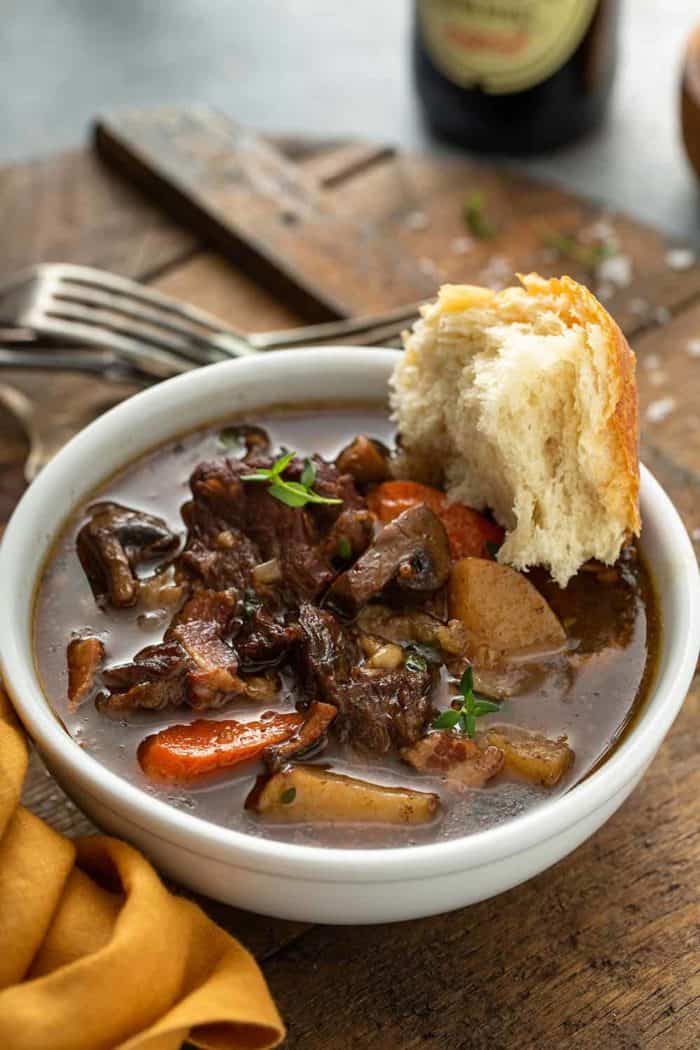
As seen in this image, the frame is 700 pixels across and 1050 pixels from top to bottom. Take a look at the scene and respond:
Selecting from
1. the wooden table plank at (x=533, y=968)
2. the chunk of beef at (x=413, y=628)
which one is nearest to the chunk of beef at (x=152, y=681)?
the chunk of beef at (x=413, y=628)

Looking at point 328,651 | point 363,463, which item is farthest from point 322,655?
point 363,463

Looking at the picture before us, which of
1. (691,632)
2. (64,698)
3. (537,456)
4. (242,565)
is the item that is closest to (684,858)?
(691,632)

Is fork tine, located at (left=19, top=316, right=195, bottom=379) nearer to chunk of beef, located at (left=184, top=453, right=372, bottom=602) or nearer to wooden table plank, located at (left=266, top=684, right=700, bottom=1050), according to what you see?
chunk of beef, located at (left=184, top=453, right=372, bottom=602)

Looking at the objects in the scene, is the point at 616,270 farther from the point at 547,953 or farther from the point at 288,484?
the point at 547,953

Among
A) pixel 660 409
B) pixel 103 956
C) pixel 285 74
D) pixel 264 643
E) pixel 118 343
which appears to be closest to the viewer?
pixel 103 956

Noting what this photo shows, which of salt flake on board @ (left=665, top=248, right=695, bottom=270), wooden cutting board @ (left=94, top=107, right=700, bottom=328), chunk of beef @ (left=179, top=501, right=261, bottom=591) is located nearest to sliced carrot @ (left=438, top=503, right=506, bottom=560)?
chunk of beef @ (left=179, top=501, right=261, bottom=591)

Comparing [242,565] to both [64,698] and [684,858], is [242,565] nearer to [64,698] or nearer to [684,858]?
[64,698]
